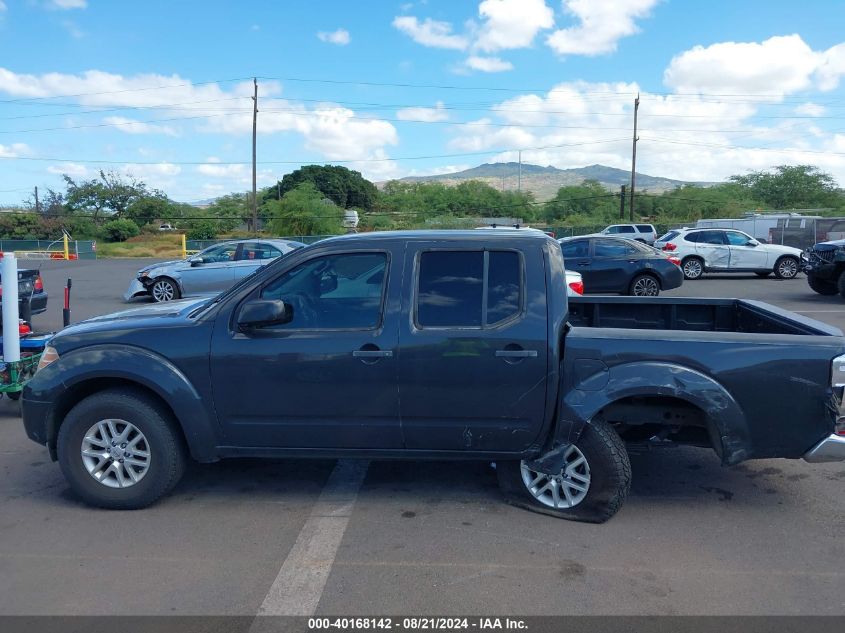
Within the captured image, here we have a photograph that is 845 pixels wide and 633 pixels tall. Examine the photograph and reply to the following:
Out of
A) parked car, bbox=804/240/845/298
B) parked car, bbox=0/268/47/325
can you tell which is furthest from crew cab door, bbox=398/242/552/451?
parked car, bbox=804/240/845/298

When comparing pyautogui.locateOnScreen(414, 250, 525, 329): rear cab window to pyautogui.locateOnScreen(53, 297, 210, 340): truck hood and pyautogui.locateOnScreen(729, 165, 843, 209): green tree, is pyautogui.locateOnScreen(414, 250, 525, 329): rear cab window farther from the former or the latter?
pyautogui.locateOnScreen(729, 165, 843, 209): green tree

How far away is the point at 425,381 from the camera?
457 cm

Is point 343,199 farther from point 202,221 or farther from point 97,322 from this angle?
point 97,322

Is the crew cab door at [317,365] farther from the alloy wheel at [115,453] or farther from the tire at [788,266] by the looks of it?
the tire at [788,266]

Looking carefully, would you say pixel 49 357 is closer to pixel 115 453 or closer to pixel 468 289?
pixel 115 453

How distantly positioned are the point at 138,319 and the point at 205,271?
12715 millimetres

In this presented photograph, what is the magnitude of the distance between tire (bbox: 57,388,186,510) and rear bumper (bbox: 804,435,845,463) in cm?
397

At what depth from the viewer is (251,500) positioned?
16.7ft

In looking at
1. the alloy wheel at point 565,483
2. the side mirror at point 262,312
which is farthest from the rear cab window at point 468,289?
the alloy wheel at point 565,483

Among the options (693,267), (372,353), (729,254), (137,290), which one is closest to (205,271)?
(137,290)

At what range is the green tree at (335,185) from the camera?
295ft

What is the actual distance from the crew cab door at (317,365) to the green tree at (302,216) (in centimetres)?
5654

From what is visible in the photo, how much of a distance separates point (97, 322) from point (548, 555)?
339 cm

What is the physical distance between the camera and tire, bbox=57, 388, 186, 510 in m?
4.79
